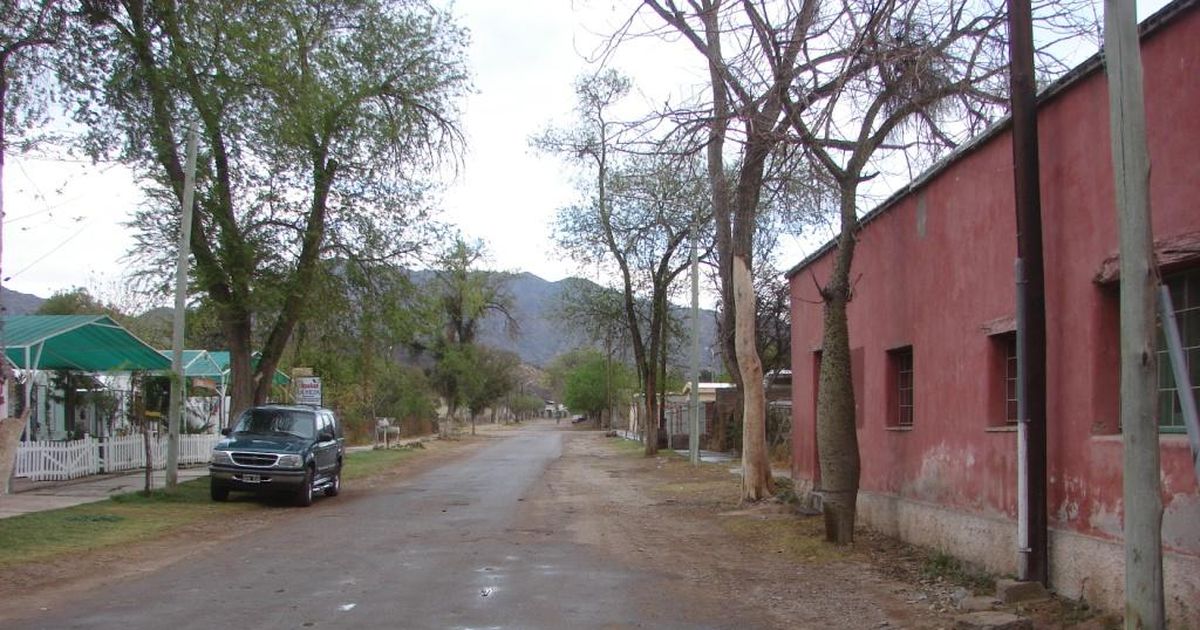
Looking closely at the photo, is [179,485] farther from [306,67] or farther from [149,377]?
[306,67]

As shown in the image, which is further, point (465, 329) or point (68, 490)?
point (465, 329)

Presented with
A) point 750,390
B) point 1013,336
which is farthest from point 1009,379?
point 750,390

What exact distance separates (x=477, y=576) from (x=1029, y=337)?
572cm

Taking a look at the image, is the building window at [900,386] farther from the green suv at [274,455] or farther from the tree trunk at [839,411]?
the green suv at [274,455]

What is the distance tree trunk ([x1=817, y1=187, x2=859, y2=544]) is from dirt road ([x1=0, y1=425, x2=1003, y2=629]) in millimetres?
564

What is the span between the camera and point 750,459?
17844mm

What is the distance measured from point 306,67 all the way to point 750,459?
11595 mm

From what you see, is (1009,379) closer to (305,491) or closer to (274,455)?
(305,491)

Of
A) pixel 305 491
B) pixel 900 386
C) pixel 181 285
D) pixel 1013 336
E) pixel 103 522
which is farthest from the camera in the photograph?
pixel 181 285

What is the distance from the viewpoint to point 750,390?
17781 mm

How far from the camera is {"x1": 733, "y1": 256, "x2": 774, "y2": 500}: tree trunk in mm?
17469

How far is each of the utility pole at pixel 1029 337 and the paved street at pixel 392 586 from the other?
2.71 meters

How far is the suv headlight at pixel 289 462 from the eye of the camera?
17.2 m

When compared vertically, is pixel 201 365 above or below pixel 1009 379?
above
